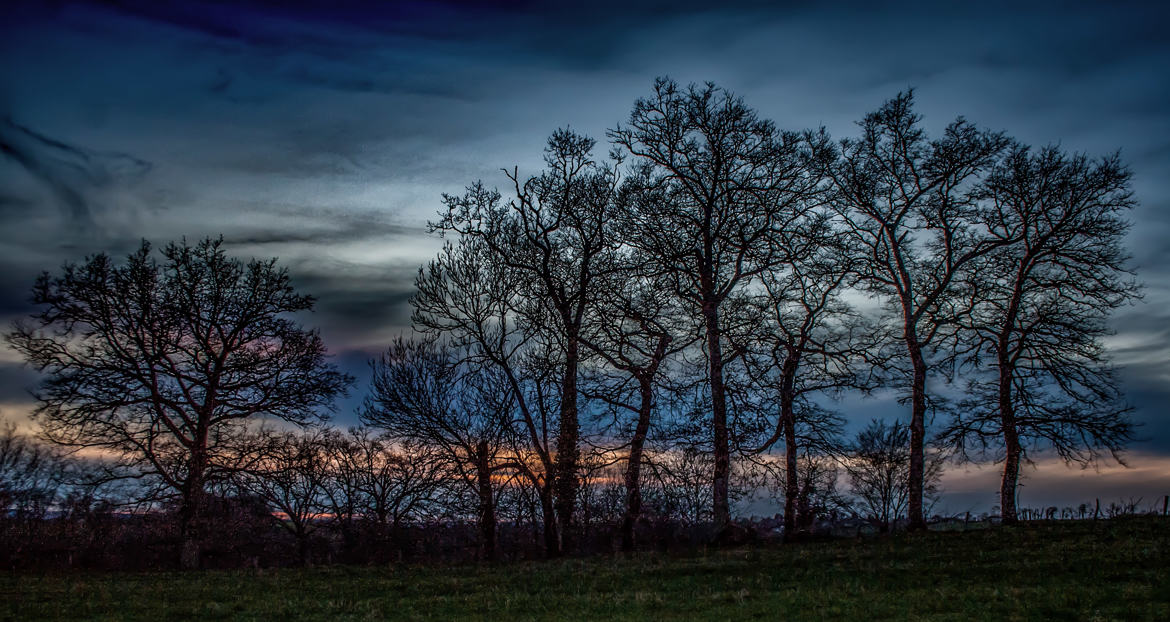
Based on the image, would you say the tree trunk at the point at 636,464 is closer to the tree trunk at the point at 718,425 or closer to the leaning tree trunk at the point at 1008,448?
the tree trunk at the point at 718,425

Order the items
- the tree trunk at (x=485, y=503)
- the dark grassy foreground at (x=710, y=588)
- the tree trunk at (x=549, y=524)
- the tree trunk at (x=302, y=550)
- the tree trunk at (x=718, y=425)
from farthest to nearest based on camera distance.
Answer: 1. the tree trunk at (x=302, y=550)
2. the tree trunk at (x=485, y=503)
3. the tree trunk at (x=549, y=524)
4. the tree trunk at (x=718, y=425)
5. the dark grassy foreground at (x=710, y=588)

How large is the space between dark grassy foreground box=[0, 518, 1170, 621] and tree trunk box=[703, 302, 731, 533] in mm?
3685

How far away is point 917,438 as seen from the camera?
86.7 feet

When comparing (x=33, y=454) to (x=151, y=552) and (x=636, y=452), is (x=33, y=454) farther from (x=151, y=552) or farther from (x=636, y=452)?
(x=636, y=452)

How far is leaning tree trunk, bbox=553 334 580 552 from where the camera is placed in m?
24.6

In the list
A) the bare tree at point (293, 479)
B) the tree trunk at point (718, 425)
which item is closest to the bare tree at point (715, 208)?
the tree trunk at point (718, 425)

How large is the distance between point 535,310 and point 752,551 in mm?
10691

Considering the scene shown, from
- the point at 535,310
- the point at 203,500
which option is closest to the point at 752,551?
the point at 535,310

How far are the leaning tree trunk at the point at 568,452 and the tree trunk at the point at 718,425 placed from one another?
4367 mm

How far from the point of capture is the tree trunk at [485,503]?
1030 inches

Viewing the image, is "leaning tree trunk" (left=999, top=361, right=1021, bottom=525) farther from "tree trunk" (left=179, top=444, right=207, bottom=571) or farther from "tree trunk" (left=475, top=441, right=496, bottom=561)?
"tree trunk" (left=179, top=444, right=207, bottom=571)

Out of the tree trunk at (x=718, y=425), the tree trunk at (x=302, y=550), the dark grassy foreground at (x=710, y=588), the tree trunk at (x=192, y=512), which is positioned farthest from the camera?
the tree trunk at (x=302, y=550)

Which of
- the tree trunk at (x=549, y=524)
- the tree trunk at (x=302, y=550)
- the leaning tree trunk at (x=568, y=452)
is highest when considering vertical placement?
the leaning tree trunk at (x=568, y=452)

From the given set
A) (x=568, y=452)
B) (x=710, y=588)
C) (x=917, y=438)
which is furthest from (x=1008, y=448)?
(x=710, y=588)
